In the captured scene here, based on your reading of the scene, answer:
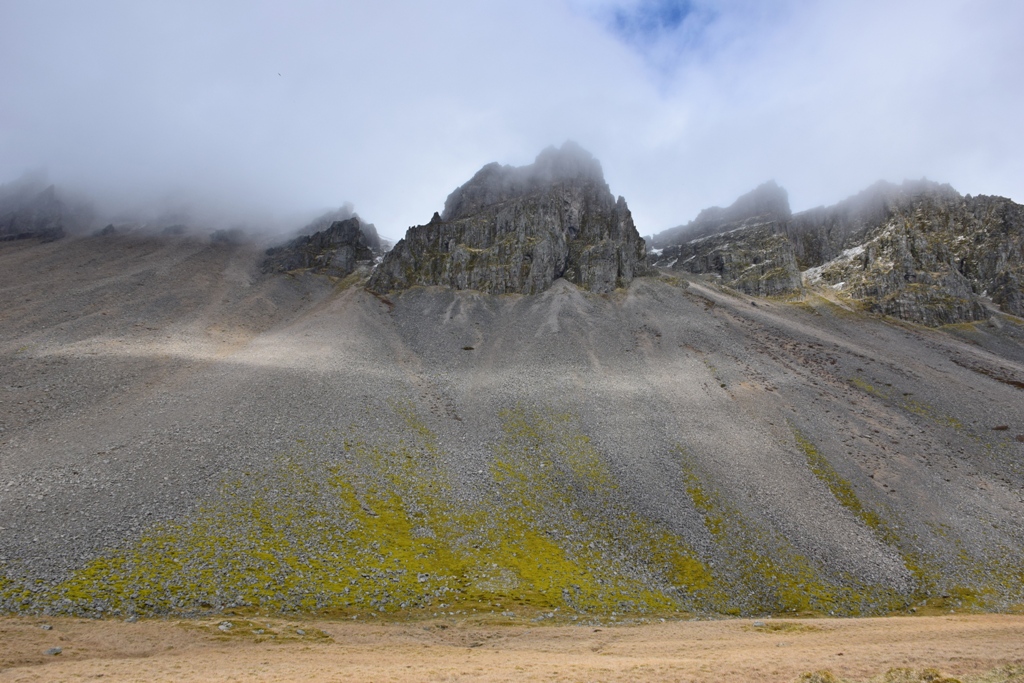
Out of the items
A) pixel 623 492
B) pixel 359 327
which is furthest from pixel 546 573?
pixel 359 327

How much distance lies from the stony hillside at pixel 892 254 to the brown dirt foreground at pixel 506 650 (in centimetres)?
10253

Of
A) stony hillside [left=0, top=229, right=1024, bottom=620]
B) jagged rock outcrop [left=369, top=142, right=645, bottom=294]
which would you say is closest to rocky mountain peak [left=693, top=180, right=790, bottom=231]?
jagged rock outcrop [left=369, top=142, right=645, bottom=294]

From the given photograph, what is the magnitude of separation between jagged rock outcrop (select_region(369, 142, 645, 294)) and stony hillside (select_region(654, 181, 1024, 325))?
37692mm

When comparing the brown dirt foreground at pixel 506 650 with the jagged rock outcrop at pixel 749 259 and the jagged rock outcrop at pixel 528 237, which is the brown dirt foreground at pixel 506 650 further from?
the jagged rock outcrop at pixel 749 259

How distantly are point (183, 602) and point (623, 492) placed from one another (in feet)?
126

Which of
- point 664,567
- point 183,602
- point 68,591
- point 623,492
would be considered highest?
point 68,591

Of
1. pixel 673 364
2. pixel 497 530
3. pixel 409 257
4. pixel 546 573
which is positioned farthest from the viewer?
pixel 409 257

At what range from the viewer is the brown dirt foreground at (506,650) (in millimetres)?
22453

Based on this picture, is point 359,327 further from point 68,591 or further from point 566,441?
point 68,591

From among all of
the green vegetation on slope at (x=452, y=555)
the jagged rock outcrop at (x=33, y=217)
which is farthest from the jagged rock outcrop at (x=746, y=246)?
the jagged rock outcrop at (x=33, y=217)

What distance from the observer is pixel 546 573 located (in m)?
39.1

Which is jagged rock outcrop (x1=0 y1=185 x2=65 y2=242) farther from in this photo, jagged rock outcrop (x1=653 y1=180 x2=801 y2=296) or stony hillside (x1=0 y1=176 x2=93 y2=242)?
jagged rock outcrop (x1=653 y1=180 x2=801 y2=296)

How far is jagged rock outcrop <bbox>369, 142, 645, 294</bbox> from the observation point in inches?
4584

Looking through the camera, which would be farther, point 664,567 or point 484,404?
point 484,404
